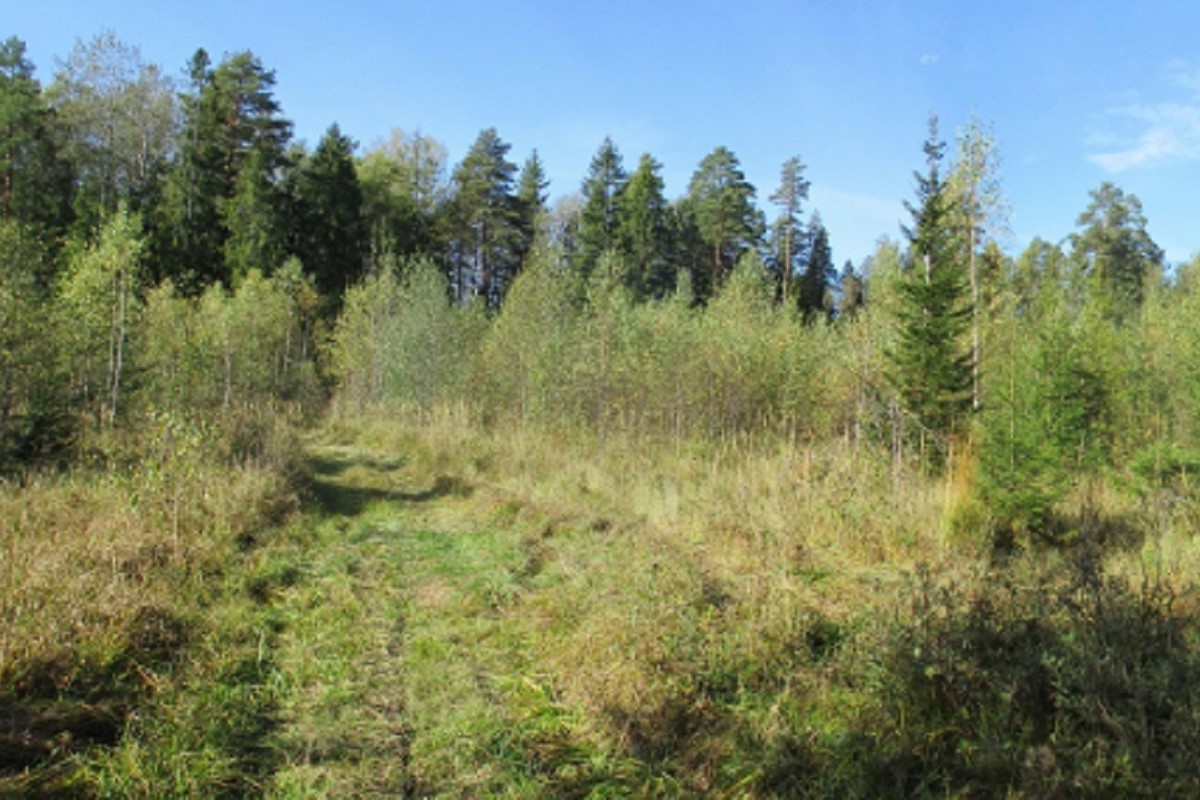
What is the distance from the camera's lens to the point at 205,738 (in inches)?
137

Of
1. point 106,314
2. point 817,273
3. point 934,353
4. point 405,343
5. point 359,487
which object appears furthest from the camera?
point 817,273

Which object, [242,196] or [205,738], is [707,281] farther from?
[205,738]

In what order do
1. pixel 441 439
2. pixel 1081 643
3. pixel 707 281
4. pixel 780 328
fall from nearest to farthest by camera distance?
pixel 1081 643 → pixel 441 439 → pixel 780 328 → pixel 707 281

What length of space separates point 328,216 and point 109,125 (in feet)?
37.7

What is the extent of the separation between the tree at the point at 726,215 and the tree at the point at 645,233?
15.2 feet

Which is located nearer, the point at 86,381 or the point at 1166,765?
the point at 1166,765

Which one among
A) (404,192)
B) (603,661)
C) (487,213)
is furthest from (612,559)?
(404,192)

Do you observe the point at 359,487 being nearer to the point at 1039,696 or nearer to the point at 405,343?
the point at 1039,696

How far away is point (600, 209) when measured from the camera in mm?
43188

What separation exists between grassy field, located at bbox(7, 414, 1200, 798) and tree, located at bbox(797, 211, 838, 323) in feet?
147

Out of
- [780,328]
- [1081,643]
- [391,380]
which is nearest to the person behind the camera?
[1081,643]

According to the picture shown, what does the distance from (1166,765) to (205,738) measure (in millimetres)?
4357

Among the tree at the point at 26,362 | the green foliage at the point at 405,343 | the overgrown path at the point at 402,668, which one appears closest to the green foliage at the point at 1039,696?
the overgrown path at the point at 402,668

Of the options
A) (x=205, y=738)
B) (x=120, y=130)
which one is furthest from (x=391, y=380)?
(x=120, y=130)
